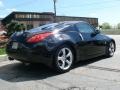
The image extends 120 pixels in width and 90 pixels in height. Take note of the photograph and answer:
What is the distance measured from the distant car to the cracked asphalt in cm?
30

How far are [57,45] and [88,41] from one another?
127 centimetres

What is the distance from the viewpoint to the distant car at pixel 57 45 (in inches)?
237

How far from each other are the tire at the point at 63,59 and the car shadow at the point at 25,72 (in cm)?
20

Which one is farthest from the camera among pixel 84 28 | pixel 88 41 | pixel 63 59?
pixel 84 28

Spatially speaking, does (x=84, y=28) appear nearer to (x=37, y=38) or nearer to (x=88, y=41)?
(x=88, y=41)

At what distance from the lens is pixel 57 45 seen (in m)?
6.12

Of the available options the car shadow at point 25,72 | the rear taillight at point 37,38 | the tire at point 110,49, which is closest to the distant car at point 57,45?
the rear taillight at point 37,38

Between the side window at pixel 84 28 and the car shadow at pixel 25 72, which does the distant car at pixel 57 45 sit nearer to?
the side window at pixel 84 28

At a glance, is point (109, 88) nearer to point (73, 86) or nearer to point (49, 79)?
point (73, 86)

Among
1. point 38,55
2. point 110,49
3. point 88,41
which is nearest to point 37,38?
point 38,55

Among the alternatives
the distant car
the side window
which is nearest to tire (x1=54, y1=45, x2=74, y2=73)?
the distant car

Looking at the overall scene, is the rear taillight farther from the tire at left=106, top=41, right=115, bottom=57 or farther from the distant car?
the tire at left=106, top=41, right=115, bottom=57

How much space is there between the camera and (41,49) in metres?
5.99

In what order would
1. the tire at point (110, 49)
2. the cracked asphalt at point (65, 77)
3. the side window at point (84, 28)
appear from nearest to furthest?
the cracked asphalt at point (65, 77) < the side window at point (84, 28) < the tire at point (110, 49)
